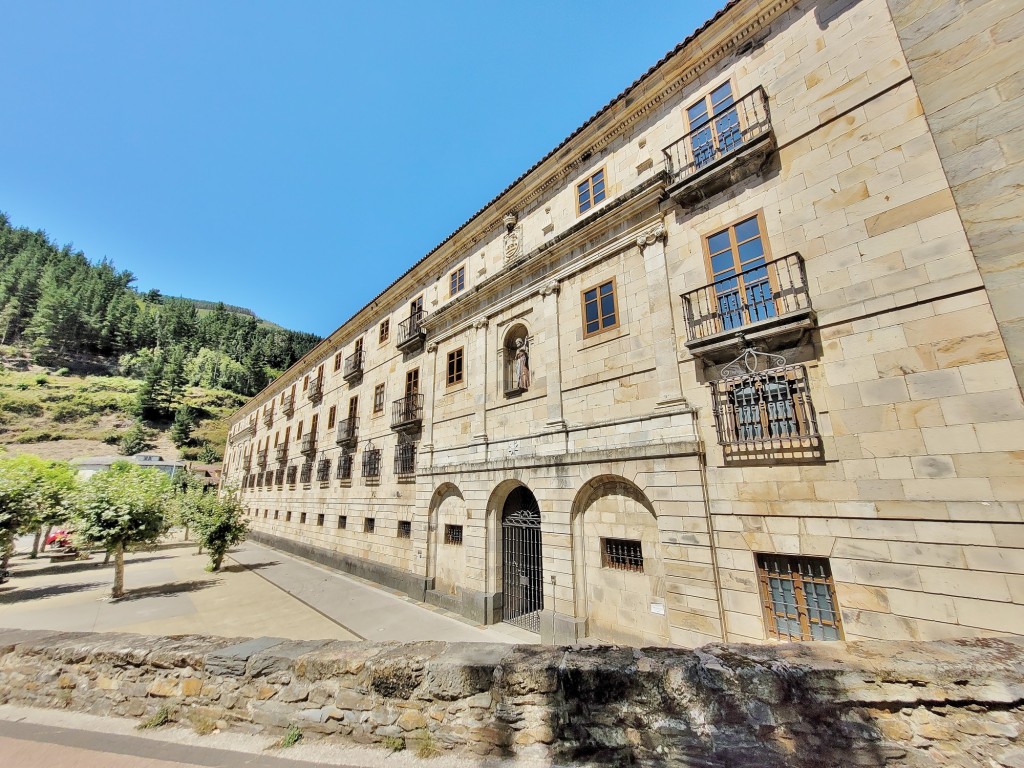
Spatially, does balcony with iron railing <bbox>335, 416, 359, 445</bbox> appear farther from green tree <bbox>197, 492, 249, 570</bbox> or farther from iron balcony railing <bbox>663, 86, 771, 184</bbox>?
iron balcony railing <bbox>663, 86, 771, 184</bbox>

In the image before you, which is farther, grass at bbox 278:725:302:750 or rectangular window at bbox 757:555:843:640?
rectangular window at bbox 757:555:843:640

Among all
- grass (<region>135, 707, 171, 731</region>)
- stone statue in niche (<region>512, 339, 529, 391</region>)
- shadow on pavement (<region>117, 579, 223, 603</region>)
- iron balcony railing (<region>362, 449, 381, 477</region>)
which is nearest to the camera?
grass (<region>135, 707, 171, 731</region>)

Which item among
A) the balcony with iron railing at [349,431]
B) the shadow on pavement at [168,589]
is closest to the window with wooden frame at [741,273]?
the balcony with iron railing at [349,431]

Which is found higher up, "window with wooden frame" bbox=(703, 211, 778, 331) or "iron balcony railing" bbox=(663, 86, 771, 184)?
"iron balcony railing" bbox=(663, 86, 771, 184)

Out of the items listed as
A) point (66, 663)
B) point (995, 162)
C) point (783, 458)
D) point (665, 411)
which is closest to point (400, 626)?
point (66, 663)

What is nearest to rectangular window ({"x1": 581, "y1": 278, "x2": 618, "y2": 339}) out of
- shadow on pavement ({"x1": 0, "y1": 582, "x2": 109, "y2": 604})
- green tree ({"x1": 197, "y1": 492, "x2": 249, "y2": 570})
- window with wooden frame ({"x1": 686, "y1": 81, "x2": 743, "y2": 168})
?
window with wooden frame ({"x1": 686, "y1": 81, "x2": 743, "y2": 168})

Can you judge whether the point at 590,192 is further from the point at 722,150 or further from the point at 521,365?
the point at 521,365

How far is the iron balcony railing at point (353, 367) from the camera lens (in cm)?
2112

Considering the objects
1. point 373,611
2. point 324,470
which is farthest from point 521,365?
point 324,470

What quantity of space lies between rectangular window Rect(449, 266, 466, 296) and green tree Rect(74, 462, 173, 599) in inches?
504

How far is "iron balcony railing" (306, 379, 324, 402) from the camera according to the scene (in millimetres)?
25188

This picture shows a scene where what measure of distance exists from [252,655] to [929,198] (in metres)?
10.6

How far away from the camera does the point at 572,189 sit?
1183cm

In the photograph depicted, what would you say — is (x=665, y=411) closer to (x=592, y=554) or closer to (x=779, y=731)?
(x=592, y=554)
